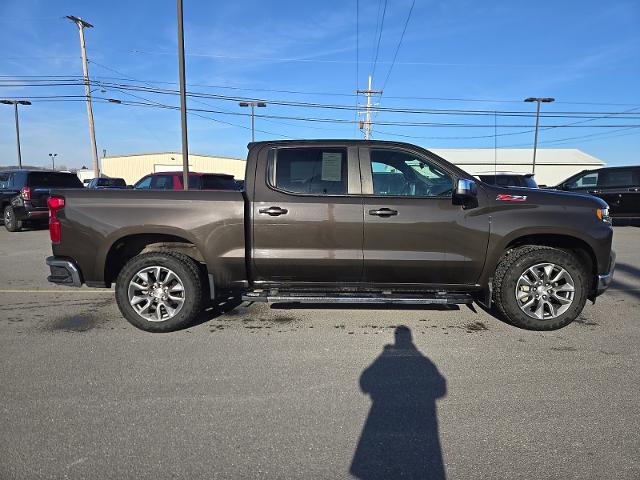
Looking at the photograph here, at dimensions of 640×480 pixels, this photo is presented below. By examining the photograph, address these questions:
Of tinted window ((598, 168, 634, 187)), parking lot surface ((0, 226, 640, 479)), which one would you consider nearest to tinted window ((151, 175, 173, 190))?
parking lot surface ((0, 226, 640, 479))

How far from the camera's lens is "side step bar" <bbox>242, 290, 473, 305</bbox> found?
14.2ft

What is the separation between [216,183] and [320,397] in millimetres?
10417

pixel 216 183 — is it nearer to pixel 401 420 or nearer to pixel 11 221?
pixel 11 221

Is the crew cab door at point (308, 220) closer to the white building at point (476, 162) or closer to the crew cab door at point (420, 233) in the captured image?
the crew cab door at point (420, 233)

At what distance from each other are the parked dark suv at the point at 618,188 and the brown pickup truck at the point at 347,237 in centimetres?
1126

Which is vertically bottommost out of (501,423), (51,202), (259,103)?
(501,423)

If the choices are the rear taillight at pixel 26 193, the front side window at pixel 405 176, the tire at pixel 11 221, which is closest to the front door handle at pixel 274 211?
the front side window at pixel 405 176

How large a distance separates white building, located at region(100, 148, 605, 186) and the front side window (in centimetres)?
5167

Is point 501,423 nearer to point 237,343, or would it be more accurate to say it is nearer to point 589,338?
point 589,338

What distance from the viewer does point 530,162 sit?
56.8m

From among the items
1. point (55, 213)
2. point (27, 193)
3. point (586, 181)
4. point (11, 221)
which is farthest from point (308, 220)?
point (586, 181)

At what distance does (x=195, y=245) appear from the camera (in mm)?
4426

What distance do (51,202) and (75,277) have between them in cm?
81

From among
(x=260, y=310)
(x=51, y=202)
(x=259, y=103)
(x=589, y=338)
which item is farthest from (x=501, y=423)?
(x=259, y=103)
